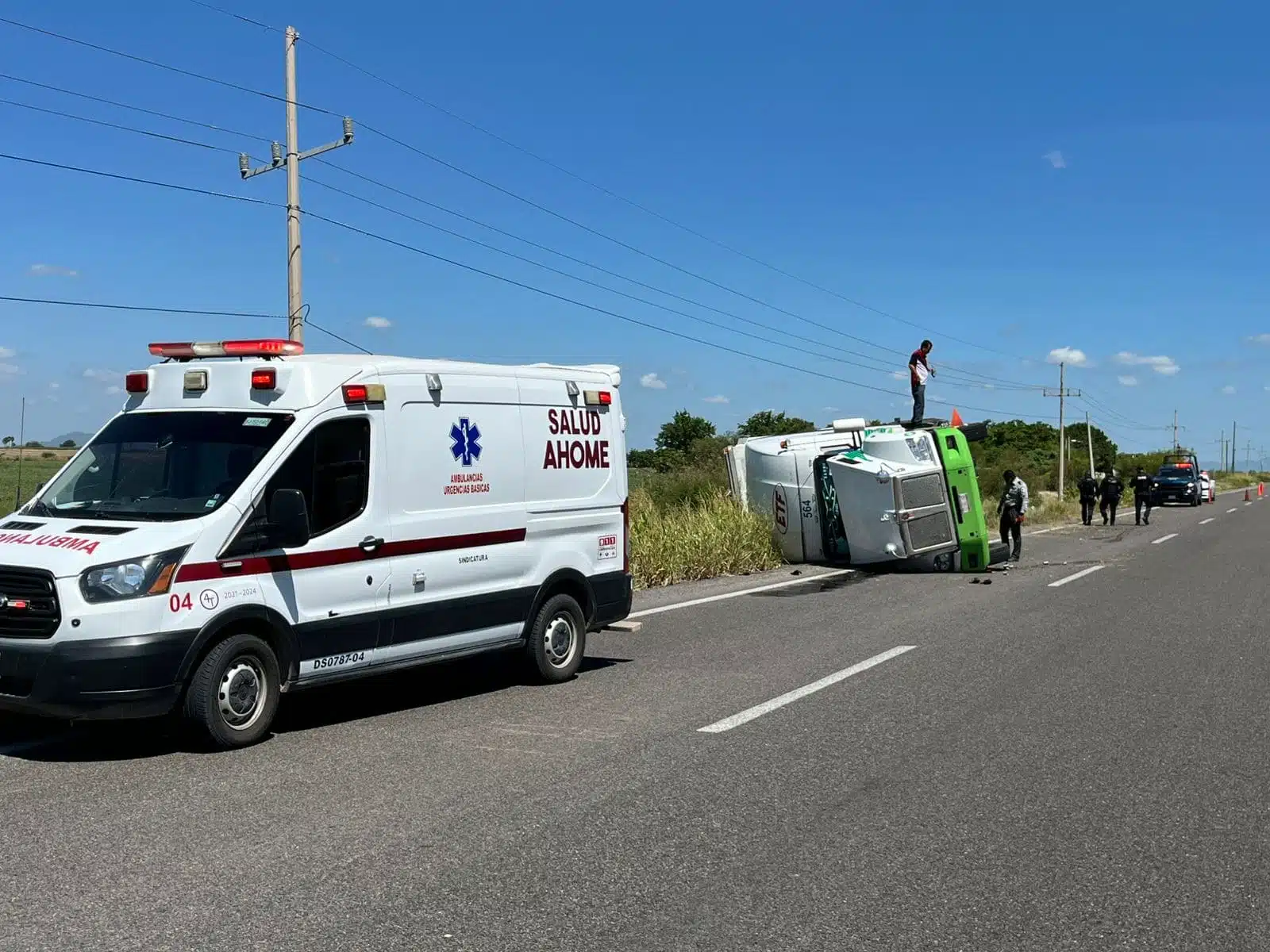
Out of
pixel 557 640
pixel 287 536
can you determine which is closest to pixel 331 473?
pixel 287 536

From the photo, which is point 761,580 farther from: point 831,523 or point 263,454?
point 263,454

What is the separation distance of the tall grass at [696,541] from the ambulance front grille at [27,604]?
37.5ft

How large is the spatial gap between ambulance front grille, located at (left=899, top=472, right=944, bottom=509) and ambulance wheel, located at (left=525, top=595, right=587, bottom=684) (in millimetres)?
11490

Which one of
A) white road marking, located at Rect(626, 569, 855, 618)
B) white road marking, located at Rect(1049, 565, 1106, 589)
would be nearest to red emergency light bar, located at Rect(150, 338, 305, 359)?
white road marking, located at Rect(626, 569, 855, 618)

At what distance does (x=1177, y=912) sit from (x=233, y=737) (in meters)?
4.83

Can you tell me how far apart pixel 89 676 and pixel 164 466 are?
61.0 inches

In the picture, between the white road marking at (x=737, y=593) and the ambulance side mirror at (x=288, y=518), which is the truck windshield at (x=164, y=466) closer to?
the ambulance side mirror at (x=288, y=518)

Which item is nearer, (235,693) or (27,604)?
(27,604)

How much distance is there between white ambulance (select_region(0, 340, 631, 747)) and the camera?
21.8 ft

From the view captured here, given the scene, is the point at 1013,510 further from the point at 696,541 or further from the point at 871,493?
the point at 696,541

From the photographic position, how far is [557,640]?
31.4ft

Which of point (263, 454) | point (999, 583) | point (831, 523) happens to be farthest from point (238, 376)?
point (831, 523)

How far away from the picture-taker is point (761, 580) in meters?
18.7

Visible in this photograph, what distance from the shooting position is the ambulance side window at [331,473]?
760 centimetres
